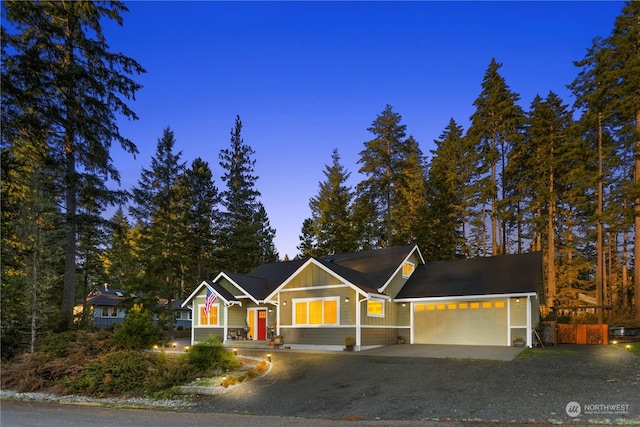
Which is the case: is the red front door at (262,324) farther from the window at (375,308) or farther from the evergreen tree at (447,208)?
the evergreen tree at (447,208)

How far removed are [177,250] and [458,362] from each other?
26.3m

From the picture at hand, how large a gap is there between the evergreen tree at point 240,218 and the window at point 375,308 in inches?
856

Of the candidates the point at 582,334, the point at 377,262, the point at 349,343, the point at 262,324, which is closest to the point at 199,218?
the point at 262,324

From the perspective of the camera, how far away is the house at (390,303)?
20312 mm

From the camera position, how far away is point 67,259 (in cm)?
1992

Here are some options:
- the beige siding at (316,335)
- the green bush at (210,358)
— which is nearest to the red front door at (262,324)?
the beige siding at (316,335)

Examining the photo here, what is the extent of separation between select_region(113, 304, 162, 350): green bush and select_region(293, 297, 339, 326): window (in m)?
7.29

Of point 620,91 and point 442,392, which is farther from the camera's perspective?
point 620,91

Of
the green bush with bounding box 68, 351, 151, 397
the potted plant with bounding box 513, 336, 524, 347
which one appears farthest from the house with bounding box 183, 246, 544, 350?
the green bush with bounding box 68, 351, 151, 397

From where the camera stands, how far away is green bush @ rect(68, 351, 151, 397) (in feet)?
41.2

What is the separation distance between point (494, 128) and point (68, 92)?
2793 cm

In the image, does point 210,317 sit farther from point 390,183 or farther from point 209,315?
point 390,183

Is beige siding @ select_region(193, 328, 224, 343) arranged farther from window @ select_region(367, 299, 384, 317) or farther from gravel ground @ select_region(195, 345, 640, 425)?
A: gravel ground @ select_region(195, 345, 640, 425)

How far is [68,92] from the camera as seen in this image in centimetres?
2020
